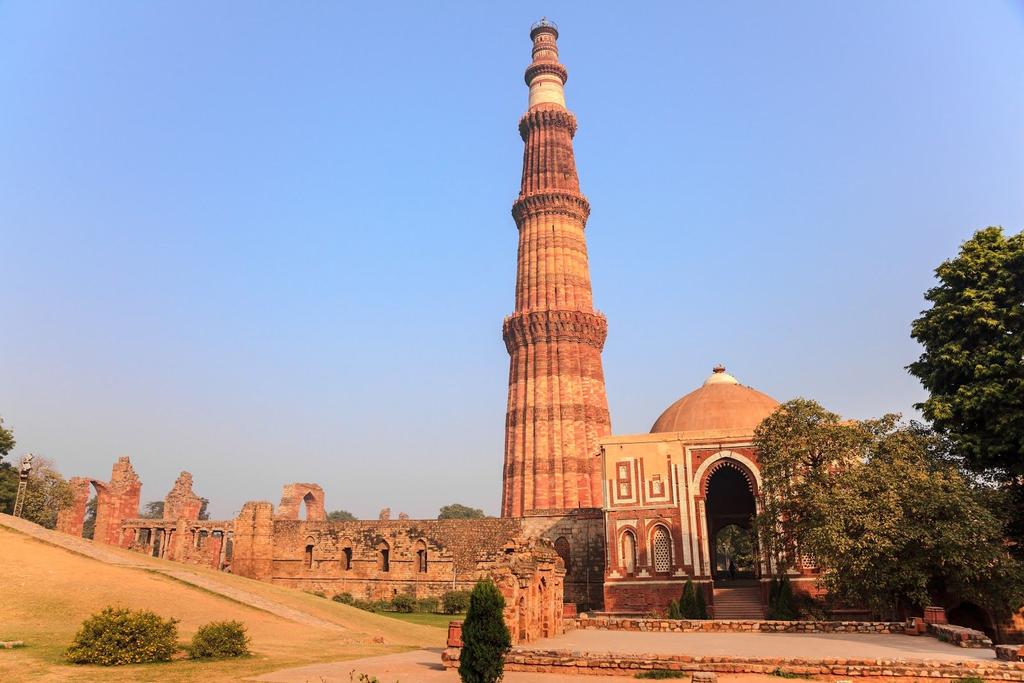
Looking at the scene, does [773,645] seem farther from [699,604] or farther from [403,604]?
[403,604]

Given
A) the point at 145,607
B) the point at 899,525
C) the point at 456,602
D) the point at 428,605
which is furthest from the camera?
the point at 428,605

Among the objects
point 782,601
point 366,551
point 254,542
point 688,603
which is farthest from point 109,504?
point 782,601

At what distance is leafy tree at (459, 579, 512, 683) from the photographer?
1027 centimetres

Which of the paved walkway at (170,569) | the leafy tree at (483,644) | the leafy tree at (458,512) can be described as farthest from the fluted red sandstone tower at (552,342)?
the leafy tree at (458,512)

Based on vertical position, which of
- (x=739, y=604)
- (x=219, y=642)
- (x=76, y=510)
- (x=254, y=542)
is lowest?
(x=219, y=642)

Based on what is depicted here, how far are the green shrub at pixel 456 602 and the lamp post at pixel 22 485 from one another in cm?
2132

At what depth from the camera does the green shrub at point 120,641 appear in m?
12.5

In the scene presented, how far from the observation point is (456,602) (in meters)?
31.1

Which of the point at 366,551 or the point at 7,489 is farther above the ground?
the point at 7,489

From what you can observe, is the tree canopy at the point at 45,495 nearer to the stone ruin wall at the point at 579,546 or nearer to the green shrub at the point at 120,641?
the stone ruin wall at the point at 579,546

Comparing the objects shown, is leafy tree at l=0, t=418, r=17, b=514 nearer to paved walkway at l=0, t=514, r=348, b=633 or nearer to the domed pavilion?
paved walkway at l=0, t=514, r=348, b=633

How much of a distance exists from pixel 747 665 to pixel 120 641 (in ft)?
35.5

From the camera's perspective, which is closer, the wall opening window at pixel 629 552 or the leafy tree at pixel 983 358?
the leafy tree at pixel 983 358

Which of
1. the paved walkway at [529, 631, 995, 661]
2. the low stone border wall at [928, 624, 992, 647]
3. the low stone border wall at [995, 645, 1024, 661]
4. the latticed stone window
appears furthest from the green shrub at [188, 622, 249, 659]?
the latticed stone window
